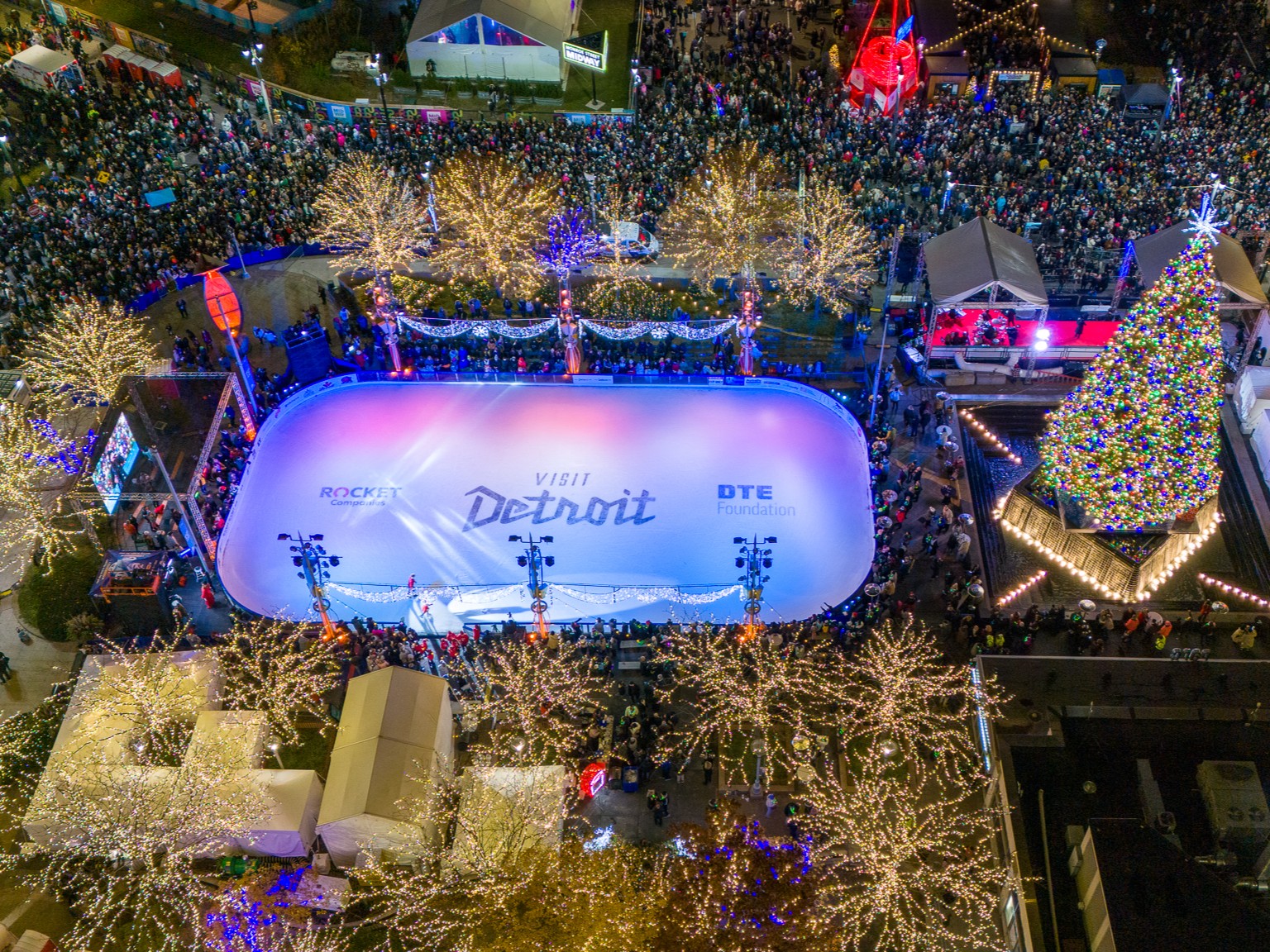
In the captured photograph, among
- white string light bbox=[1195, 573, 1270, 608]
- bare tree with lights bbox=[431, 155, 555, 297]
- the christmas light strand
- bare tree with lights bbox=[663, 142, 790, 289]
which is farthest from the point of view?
bare tree with lights bbox=[431, 155, 555, 297]

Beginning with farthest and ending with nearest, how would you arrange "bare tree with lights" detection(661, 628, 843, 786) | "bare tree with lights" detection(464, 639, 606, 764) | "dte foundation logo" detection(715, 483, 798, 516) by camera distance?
"dte foundation logo" detection(715, 483, 798, 516), "bare tree with lights" detection(464, 639, 606, 764), "bare tree with lights" detection(661, 628, 843, 786)

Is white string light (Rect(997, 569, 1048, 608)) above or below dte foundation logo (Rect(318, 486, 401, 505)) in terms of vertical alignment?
above

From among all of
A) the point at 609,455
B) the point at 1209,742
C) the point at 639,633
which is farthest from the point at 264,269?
the point at 1209,742

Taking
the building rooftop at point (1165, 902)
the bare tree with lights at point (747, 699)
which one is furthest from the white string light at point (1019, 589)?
the building rooftop at point (1165, 902)

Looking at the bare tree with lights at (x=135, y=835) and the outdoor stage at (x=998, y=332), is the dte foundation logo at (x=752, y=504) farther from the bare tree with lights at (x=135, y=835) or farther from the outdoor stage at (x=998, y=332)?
the bare tree with lights at (x=135, y=835)

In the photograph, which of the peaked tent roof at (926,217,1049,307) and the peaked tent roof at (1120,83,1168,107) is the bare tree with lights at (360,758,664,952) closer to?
the peaked tent roof at (926,217,1049,307)

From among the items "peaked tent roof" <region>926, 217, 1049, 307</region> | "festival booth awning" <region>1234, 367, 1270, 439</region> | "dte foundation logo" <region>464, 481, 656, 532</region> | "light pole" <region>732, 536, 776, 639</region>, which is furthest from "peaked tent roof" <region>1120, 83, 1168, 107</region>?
"light pole" <region>732, 536, 776, 639</region>

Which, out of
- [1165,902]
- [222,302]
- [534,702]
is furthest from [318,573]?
[1165,902]

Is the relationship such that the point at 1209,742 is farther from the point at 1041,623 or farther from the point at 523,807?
the point at 523,807
